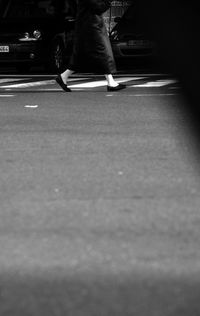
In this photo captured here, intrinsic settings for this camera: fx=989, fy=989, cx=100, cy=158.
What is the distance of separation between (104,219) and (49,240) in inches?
21.4

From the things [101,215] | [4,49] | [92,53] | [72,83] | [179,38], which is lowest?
[4,49]

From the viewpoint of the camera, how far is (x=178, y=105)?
35.2 inches

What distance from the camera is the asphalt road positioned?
276 centimetres

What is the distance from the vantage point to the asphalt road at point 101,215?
2758 mm

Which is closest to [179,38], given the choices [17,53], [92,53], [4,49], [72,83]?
[92,53]

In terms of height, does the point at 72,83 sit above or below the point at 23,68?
above

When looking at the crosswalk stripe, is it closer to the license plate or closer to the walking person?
the walking person

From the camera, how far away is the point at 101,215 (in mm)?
4551

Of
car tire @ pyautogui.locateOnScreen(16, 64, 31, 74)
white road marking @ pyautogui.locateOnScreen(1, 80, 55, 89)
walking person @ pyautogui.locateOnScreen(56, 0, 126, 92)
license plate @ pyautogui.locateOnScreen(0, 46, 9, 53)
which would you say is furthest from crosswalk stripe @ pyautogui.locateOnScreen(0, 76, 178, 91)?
car tire @ pyautogui.locateOnScreen(16, 64, 31, 74)

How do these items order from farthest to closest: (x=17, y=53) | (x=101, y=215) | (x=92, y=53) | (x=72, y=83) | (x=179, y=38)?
(x=17, y=53) < (x=72, y=83) < (x=92, y=53) < (x=101, y=215) < (x=179, y=38)

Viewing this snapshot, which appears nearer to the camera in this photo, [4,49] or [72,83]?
[72,83]

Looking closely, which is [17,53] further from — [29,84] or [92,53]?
[92,53]

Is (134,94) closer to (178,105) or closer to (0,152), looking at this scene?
(0,152)

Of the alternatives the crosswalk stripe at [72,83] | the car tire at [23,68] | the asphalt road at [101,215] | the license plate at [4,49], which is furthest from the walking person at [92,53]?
the car tire at [23,68]
